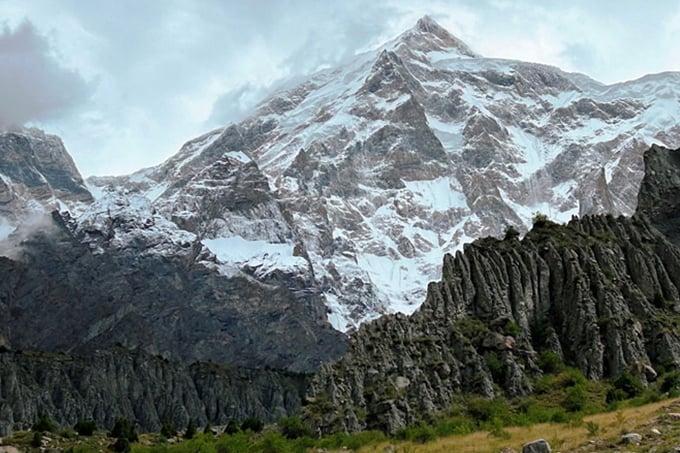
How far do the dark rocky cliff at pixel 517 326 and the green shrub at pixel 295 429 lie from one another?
2.81 feet

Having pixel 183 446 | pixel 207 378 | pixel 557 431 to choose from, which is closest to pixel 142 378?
pixel 207 378

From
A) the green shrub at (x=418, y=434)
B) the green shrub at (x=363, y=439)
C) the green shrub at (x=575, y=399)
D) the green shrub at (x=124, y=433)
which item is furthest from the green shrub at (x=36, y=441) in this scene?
the green shrub at (x=575, y=399)

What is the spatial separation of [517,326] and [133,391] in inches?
4812

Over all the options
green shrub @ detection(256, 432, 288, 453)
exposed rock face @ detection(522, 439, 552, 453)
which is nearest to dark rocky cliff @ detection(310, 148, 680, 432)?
green shrub @ detection(256, 432, 288, 453)

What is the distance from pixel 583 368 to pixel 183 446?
21.7 meters

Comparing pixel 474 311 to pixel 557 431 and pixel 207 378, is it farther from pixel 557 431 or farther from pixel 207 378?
pixel 207 378

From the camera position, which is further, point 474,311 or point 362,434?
point 474,311

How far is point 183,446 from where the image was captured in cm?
5394

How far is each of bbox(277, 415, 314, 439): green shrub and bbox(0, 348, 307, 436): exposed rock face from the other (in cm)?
9883

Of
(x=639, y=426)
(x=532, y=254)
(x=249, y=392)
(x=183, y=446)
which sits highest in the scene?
(x=249, y=392)

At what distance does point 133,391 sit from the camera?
165 m

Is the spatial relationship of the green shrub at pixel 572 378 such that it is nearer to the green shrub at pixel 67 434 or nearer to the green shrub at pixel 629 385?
the green shrub at pixel 629 385

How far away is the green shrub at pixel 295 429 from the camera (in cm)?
4662

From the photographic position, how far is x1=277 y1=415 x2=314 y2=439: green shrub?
153ft
